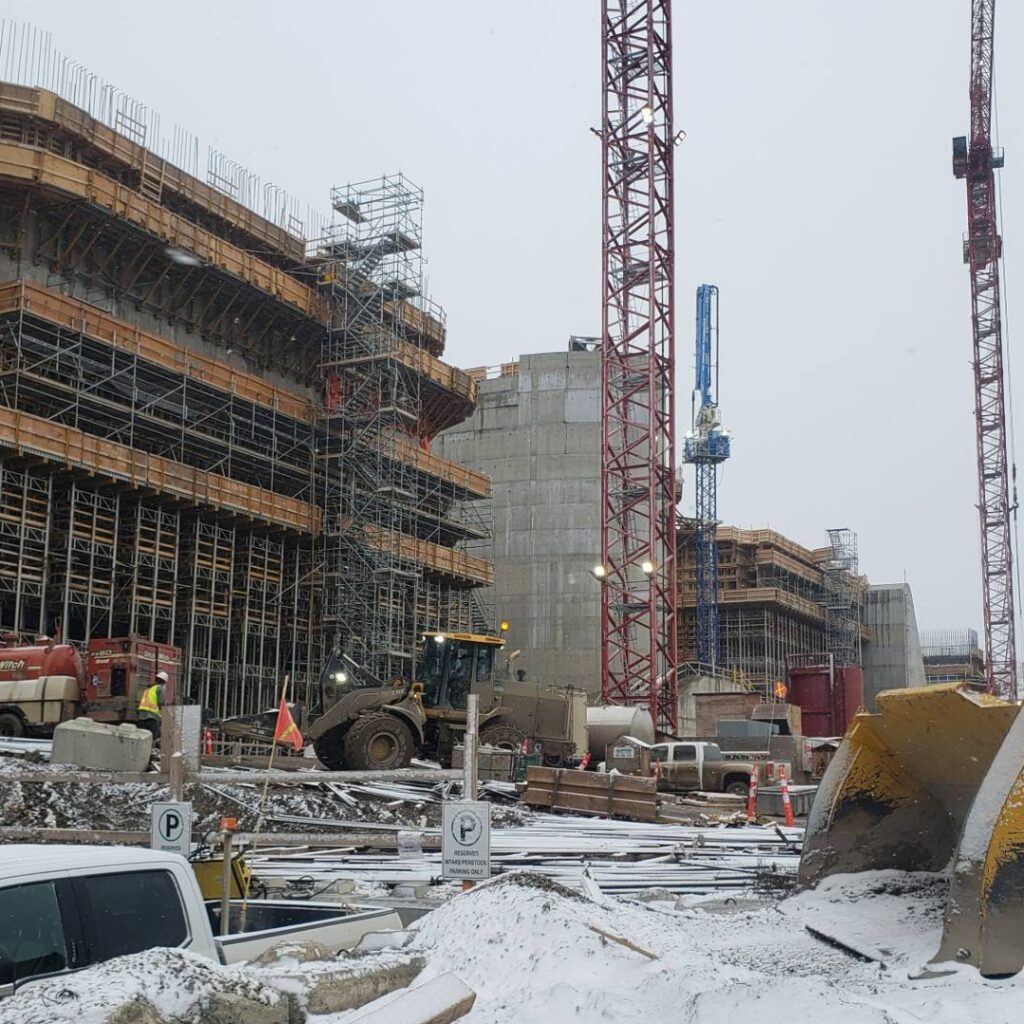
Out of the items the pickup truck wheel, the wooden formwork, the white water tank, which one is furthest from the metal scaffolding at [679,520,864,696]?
the pickup truck wheel

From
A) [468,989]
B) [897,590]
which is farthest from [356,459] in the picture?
[897,590]

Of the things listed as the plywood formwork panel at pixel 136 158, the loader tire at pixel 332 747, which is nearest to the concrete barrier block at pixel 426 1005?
the loader tire at pixel 332 747

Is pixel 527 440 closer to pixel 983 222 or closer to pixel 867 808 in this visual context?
pixel 983 222

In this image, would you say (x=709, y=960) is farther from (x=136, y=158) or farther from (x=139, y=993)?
(x=136, y=158)

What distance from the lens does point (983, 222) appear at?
7019 cm

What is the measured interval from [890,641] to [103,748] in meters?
76.3

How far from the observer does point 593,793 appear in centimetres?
1878

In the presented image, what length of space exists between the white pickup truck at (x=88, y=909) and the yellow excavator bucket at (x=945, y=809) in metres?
3.68

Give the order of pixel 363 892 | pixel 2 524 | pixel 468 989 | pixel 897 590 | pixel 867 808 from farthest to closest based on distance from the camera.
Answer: pixel 897 590 < pixel 2 524 < pixel 363 892 < pixel 867 808 < pixel 468 989

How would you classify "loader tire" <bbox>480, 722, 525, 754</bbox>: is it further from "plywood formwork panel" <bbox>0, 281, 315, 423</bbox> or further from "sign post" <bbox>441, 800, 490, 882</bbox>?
"plywood formwork panel" <bbox>0, 281, 315, 423</bbox>

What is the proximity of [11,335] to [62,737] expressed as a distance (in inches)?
781

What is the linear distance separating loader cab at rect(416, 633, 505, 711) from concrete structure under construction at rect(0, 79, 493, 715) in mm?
12970

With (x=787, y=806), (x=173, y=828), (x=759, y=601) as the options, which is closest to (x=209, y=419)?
(x=787, y=806)

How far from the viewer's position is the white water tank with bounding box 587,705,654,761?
33.3 meters
